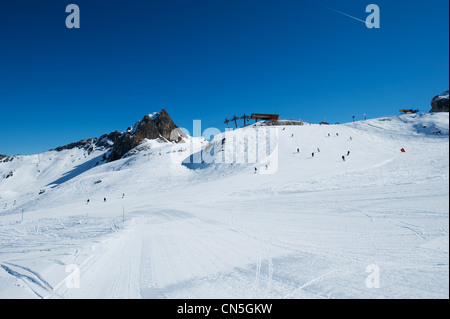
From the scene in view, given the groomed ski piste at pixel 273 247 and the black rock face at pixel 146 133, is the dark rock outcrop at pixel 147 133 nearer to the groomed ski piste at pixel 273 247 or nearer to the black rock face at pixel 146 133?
the black rock face at pixel 146 133

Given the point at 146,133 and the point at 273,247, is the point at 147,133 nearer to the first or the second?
the point at 146,133

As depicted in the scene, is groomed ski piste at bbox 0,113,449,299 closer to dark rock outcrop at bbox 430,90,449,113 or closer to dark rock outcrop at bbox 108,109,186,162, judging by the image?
dark rock outcrop at bbox 108,109,186,162

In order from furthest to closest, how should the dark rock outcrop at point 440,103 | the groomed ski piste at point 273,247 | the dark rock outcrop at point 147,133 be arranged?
1. the dark rock outcrop at point 147,133
2. the dark rock outcrop at point 440,103
3. the groomed ski piste at point 273,247

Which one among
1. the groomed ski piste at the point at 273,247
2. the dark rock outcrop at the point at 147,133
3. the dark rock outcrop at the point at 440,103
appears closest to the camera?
the groomed ski piste at the point at 273,247

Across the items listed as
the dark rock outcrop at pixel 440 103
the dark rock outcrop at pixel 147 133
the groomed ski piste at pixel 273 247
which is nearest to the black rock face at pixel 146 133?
the dark rock outcrop at pixel 147 133

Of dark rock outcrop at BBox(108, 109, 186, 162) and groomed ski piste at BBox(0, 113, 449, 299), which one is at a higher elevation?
dark rock outcrop at BBox(108, 109, 186, 162)

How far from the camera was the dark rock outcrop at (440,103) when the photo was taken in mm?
70300

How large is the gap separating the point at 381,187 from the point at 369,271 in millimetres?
12325

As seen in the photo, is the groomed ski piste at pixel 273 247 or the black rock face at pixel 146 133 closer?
the groomed ski piste at pixel 273 247

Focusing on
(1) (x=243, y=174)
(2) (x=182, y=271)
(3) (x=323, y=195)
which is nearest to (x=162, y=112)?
(1) (x=243, y=174)

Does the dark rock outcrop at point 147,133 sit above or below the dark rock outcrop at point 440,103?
below

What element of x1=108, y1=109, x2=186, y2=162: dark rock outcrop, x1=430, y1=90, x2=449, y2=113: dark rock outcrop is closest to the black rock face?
x1=108, y1=109, x2=186, y2=162: dark rock outcrop

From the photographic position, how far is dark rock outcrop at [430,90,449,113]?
2768 inches
